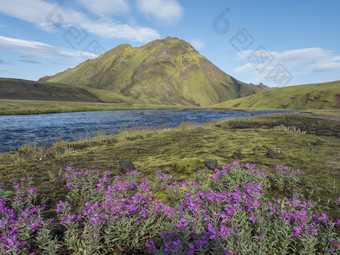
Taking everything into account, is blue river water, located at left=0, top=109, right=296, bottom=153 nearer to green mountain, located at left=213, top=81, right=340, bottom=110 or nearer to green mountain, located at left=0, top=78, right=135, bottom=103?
green mountain, located at left=213, top=81, right=340, bottom=110

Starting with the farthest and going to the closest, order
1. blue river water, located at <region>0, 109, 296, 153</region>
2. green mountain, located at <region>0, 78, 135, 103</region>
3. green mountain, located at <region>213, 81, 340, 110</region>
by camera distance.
A: green mountain, located at <region>0, 78, 135, 103</region>
green mountain, located at <region>213, 81, 340, 110</region>
blue river water, located at <region>0, 109, 296, 153</region>

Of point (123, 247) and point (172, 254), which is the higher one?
point (172, 254)

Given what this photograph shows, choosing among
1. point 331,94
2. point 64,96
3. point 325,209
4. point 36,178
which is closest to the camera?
point 325,209

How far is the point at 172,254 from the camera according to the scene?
218cm

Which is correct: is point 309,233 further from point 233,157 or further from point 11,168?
point 11,168

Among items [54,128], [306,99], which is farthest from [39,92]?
[306,99]

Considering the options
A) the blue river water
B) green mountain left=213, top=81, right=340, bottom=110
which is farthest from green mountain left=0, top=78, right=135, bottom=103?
green mountain left=213, top=81, right=340, bottom=110

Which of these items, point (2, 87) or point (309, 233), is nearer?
point (309, 233)

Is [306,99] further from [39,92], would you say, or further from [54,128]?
[39,92]

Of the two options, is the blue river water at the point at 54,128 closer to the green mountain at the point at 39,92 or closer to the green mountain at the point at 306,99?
the green mountain at the point at 306,99

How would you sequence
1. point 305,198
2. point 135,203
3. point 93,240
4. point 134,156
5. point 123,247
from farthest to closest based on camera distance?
point 134,156 → point 305,198 → point 135,203 → point 123,247 → point 93,240

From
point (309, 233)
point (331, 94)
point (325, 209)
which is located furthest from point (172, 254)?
point (331, 94)

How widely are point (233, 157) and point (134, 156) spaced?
16.6ft

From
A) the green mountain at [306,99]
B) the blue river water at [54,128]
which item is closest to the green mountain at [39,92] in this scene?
the blue river water at [54,128]
